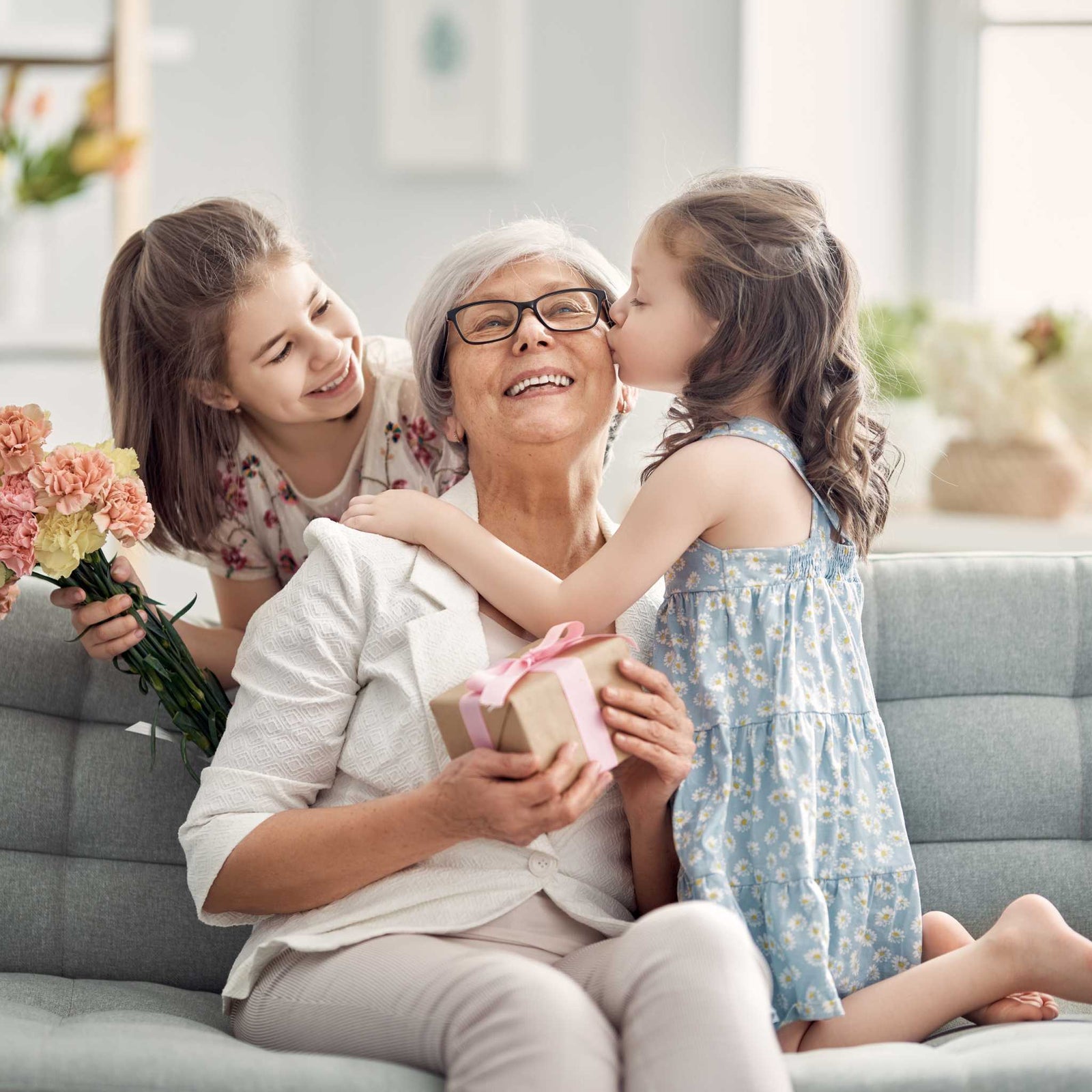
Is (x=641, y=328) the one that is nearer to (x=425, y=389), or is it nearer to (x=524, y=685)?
(x=425, y=389)

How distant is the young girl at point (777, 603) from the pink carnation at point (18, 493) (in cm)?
39

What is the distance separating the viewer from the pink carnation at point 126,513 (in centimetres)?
167

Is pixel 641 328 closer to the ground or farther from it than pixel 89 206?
closer to the ground

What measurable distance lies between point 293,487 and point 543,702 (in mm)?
959

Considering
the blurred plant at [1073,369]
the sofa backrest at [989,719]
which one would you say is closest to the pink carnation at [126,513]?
the sofa backrest at [989,719]

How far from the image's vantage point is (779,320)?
5.52ft

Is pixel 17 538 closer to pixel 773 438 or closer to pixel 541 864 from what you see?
pixel 541 864

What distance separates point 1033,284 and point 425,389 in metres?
2.73

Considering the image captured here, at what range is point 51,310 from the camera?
3807mm

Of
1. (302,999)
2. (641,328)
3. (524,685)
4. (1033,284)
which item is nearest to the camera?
(524,685)

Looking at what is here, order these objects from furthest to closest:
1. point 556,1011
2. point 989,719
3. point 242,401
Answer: point 242,401 < point 989,719 < point 556,1011

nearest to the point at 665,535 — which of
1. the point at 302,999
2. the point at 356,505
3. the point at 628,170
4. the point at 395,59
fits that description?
the point at 356,505

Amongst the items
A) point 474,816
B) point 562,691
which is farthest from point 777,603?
point 474,816

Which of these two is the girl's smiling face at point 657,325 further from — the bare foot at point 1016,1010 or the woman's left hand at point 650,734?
the bare foot at point 1016,1010
